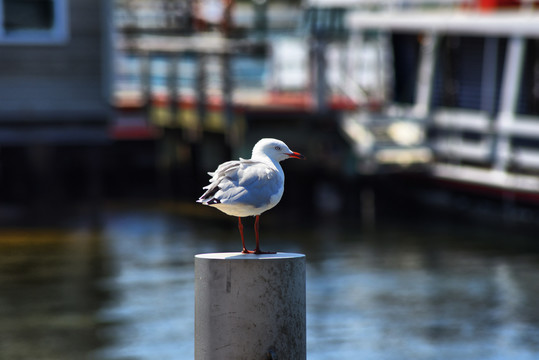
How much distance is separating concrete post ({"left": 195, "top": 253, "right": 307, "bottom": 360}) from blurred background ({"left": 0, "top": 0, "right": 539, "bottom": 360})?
108 inches

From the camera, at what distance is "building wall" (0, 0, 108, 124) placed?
21.5 meters

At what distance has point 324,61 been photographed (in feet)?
69.6

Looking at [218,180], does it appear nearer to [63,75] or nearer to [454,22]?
[454,22]

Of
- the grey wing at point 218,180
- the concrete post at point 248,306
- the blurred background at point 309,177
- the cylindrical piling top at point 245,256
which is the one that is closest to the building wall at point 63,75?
the blurred background at point 309,177

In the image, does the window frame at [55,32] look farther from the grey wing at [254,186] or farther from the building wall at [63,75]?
the grey wing at [254,186]

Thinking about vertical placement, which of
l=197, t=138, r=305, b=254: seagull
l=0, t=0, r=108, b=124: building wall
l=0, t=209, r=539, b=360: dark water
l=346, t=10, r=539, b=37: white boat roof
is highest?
l=346, t=10, r=539, b=37: white boat roof

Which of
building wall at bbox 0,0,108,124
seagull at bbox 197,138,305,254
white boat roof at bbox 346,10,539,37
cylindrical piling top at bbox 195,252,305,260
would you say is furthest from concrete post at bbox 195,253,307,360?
building wall at bbox 0,0,108,124

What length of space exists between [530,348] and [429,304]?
7.01 feet

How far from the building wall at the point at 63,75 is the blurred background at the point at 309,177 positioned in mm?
37

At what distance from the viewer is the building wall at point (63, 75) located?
2152cm

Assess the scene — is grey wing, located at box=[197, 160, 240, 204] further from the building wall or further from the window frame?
the window frame

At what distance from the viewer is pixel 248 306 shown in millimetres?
6293

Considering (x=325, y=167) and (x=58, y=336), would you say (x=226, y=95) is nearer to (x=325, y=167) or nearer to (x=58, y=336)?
(x=325, y=167)

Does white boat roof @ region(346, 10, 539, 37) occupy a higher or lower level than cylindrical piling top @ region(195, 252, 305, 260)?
higher
